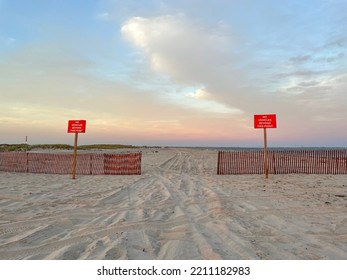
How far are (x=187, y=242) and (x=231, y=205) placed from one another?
137 inches

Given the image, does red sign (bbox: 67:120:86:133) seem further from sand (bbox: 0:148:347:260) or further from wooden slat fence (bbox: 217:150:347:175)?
wooden slat fence (bbox: 217:150:347:175)

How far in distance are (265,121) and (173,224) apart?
10.3 meters

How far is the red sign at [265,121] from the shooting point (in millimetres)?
15148

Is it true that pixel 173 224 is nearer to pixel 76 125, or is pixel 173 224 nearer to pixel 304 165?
pixel 76 125

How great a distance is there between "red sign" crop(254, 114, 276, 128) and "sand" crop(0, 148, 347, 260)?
16.4 ft

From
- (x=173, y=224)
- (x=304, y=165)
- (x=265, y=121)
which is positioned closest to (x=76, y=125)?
(x=265, y=121)

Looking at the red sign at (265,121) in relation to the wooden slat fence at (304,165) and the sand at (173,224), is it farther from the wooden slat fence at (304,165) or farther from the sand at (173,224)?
the sand at (173,224)

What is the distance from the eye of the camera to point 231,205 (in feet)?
27.3

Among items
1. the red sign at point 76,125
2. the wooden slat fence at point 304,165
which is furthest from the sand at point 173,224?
the wooden slat fence at point 304,165

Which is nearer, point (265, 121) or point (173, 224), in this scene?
point (173, 224)

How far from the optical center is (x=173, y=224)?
6.35 meters
